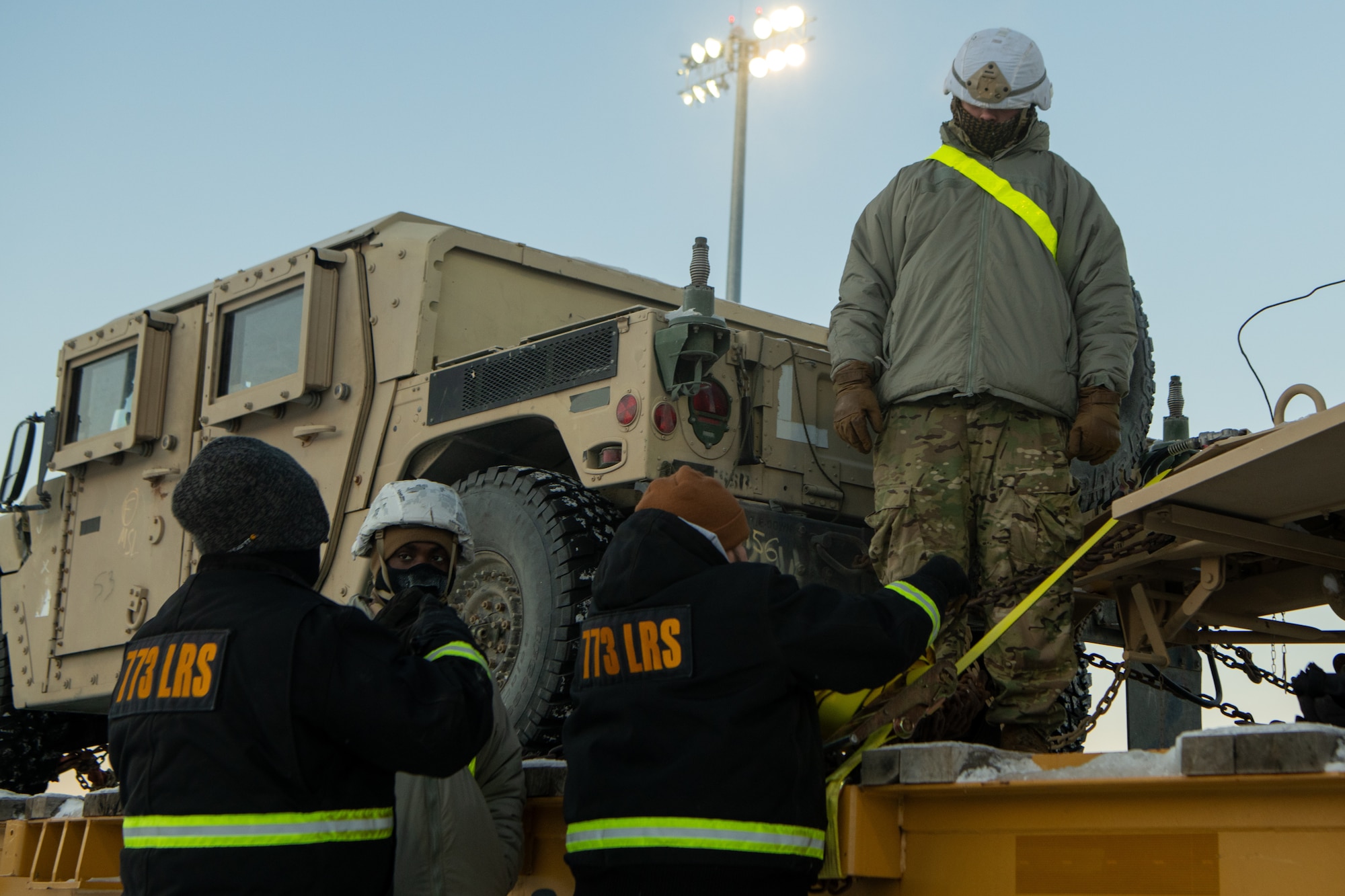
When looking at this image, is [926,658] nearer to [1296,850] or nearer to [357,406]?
[1296,850]

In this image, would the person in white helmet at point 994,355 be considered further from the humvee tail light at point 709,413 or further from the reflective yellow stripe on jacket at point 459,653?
the reflective yellow stripe on jacket at point 459,653

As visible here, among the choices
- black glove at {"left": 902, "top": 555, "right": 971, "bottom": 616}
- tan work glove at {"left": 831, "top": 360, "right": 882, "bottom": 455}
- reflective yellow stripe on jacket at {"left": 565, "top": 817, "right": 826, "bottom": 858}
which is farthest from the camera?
tan work glove at {"left": 831, "top": 360, "right": 882, "bottom": 455}

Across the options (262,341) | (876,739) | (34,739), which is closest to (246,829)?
(876,739)

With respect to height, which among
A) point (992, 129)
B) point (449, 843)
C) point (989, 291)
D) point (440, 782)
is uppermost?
point (992, 129)

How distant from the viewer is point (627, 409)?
442cm

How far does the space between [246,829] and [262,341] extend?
3.95 m

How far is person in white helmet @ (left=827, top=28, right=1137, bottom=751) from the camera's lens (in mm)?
3760

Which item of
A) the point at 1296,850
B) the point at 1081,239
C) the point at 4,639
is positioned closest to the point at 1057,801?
the point at 1296,850

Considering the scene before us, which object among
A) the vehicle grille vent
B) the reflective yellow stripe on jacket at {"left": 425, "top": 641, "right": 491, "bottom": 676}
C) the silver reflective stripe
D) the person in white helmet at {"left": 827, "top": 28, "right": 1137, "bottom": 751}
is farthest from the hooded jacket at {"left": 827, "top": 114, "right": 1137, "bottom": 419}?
the silver reflective stripe

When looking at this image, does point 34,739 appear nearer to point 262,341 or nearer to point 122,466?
point 122,466

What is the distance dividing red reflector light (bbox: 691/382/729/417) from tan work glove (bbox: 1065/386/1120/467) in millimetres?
1073

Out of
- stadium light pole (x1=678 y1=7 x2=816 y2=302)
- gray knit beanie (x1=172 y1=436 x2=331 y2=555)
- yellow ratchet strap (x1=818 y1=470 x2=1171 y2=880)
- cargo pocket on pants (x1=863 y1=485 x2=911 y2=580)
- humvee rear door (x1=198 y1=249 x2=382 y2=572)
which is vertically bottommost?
yellow ratchet strap (x1=818 y1=470 x2=1171 y2=880)

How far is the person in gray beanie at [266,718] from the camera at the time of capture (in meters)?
2.40

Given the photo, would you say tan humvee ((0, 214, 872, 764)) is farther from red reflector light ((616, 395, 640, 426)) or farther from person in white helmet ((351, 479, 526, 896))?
person in white helmet ((351, 479, 526, 896))
